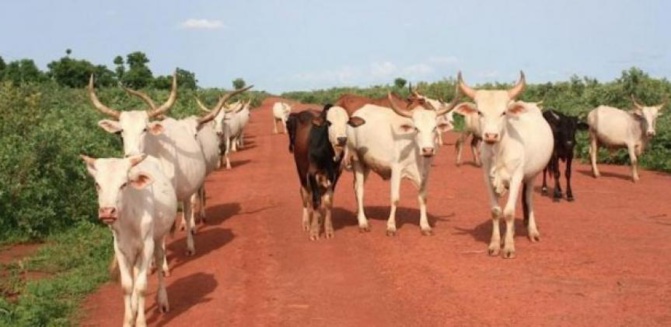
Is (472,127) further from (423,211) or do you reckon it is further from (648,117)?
(648,117)

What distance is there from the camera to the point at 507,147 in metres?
9.61

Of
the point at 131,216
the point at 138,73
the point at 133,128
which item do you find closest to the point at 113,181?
the point at 131,216

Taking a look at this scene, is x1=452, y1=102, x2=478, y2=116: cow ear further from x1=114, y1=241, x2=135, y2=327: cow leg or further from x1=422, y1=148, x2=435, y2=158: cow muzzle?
x1=114, y1=241, x2=135, y2=327: cow leg

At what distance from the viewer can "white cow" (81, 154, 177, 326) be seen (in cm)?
630

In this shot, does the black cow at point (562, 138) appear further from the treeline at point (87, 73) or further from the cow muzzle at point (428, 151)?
the treeline at point (87, 73)

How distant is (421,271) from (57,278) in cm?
449

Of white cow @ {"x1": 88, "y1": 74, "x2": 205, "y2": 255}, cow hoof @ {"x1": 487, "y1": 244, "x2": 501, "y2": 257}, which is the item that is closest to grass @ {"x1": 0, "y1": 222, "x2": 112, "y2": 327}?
white cow @ {"x1": 88, "y1": 74, "x2": 205, "y2": 255}

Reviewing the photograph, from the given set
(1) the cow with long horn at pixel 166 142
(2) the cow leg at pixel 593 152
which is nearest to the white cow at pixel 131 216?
(1) the cow with long horn at pixel 166 142

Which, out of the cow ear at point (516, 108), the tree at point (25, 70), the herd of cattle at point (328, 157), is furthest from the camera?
the tree at point (25, 70)

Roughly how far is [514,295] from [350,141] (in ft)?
15.6

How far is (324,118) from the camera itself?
35.3ft

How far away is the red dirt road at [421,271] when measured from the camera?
712cm


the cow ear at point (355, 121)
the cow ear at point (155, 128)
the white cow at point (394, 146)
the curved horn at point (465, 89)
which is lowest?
the white cow at point (394, 146)

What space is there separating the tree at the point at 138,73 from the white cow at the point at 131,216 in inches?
2120
